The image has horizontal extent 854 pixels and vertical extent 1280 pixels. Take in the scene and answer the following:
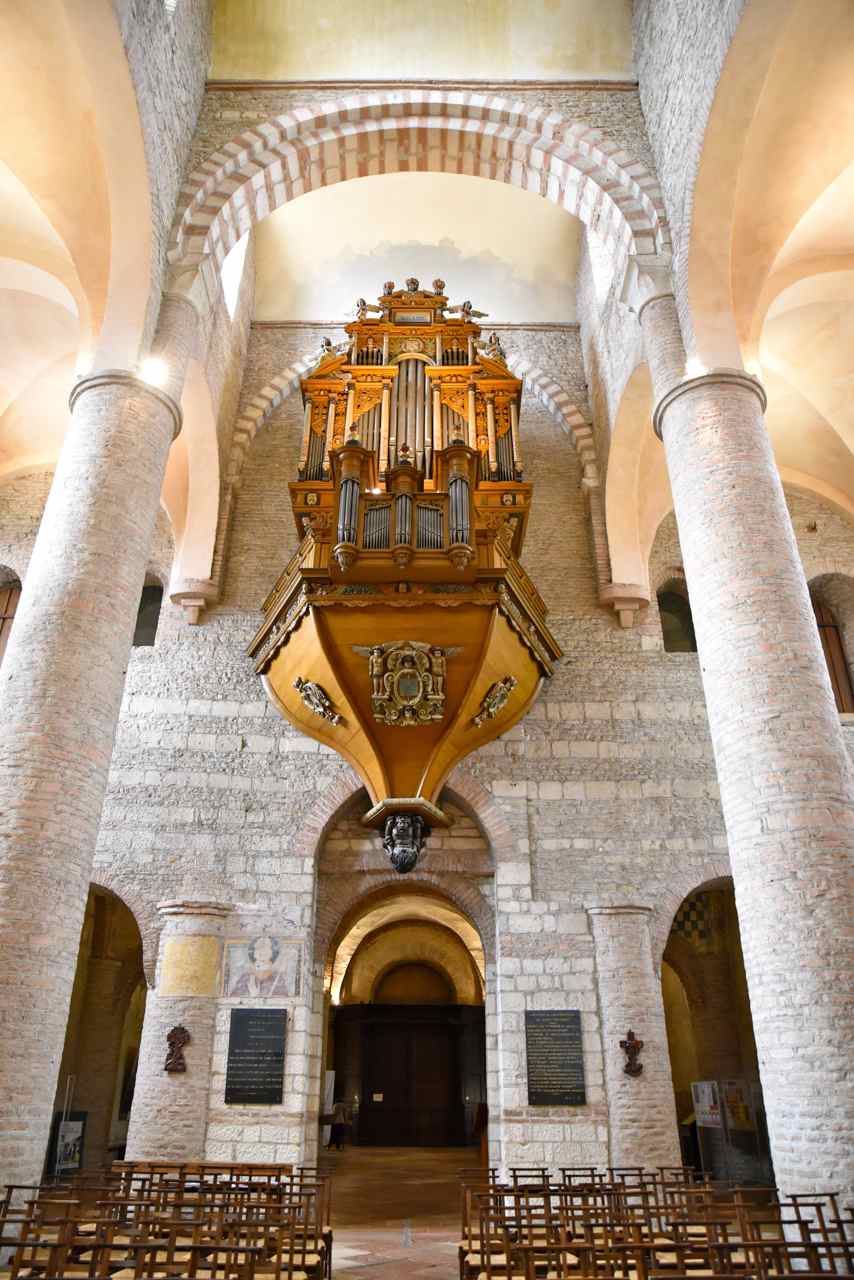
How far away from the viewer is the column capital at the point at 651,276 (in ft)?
30.8

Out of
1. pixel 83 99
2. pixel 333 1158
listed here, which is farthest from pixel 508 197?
pixel 333 1158

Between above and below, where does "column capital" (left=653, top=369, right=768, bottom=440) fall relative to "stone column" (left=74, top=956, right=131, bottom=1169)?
above

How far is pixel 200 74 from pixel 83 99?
2.84 m

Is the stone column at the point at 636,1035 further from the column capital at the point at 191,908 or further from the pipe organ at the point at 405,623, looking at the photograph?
the column capital at the point at 191,908

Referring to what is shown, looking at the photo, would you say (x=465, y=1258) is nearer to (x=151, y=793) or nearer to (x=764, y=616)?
(x=764, y=616)

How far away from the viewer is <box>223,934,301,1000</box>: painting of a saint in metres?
9.91

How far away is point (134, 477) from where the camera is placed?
26.6 feet

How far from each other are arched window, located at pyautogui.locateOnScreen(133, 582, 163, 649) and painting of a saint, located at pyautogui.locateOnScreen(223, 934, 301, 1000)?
4777mm

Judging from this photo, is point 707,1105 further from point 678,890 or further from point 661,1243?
Answer: point 661,1243

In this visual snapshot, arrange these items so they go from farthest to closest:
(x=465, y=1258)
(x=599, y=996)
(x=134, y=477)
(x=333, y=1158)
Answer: (x=333, y=1158) < (x=599, y=996) < (x=134, y=477) < (x=465, y=1258)

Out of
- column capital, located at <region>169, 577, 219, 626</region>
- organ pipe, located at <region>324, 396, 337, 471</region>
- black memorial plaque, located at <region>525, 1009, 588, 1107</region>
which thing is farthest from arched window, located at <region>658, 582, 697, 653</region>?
column capital, located at <region>169, 577, 219, 626</region>

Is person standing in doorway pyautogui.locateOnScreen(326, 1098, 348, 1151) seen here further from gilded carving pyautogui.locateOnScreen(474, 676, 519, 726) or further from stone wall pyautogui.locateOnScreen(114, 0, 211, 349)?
stone wall pyautogui.locateOnScreen(114, 0, 211, 349)

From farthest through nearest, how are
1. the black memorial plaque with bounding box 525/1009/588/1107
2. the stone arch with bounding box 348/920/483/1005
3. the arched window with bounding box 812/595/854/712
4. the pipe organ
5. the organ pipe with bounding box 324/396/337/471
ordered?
the stone arch with bounding box 348/920/483/1005
the arched window with bounding box 812/595/854/712
the organ pipe with bounding box 324/396/337/471
the black memorial plaque with bounding box 525/1009/588/1107
the pipe organ

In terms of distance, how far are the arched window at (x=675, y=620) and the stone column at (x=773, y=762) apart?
4961 millimetres
